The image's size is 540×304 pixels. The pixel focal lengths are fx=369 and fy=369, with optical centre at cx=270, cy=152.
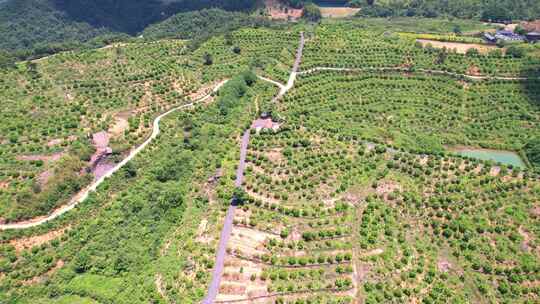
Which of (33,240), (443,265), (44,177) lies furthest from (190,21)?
(443,265)

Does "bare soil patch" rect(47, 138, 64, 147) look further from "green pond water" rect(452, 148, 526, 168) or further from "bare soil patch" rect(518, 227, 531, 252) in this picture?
"bare soil patch" rect(518, 227, 531, 252)

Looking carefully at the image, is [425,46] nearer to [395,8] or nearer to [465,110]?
[465,110]

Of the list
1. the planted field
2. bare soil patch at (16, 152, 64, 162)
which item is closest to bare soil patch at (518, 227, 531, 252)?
the planted field

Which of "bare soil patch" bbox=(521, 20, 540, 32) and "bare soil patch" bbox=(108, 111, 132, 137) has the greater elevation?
"bare soil patch" bbox=(521, 20, 540, 32)

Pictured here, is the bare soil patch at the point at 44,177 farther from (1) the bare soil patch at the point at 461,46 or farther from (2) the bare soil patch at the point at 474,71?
(1) the bare soil patch at the point at 461,46

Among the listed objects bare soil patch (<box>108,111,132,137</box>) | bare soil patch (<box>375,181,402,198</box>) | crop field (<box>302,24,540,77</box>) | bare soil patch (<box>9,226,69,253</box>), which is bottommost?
bare soil patch (<box>9,226,69,253</box>)

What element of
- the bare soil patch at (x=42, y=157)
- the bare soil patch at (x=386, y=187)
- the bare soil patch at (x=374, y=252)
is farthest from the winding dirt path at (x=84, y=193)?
the bare soil patch at (x=374, y=252)

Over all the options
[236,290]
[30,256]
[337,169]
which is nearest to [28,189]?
[30,256]
